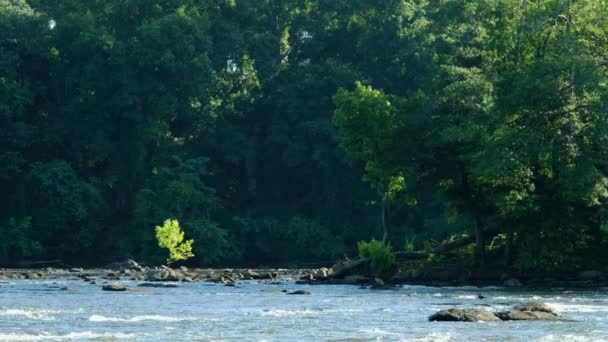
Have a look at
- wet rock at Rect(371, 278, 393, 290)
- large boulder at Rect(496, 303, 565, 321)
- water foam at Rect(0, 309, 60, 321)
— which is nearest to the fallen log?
wet rock at Rect(371, 278, 393, 290)

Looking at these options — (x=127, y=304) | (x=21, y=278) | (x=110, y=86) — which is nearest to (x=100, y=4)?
(x=110, y=86)

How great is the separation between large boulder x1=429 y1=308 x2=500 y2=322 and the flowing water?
0.58 metres

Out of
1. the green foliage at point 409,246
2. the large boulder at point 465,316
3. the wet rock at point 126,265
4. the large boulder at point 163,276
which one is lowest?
the large boulder at point 465,316

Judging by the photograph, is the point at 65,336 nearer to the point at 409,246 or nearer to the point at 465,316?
the point at 465,316

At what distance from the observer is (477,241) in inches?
2124

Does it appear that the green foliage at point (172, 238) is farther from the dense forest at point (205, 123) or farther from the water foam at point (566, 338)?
the water foam at point (566, 338)

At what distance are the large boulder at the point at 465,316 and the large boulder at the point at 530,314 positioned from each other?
38cm

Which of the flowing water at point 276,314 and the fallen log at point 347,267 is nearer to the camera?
the flowing water at point 276,314

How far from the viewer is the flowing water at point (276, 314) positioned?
2886 cm

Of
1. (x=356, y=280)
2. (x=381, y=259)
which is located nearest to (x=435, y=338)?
(x=356, y=280)

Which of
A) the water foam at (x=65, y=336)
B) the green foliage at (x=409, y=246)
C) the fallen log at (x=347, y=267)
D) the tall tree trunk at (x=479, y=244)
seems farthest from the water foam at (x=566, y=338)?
the green foliage at (x=409, y=246)

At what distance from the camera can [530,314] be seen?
32.7m

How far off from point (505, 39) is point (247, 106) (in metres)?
32.9

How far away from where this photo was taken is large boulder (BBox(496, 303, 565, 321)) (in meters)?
32.4
